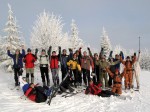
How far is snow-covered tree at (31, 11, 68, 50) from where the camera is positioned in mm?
30531

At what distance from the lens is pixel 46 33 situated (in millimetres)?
30953

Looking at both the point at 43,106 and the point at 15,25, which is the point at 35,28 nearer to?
the point at 15,25

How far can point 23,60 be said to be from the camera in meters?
14.8

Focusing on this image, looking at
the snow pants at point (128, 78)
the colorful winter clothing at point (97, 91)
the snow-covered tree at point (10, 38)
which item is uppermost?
the snow-covered tree at point (10, 38)

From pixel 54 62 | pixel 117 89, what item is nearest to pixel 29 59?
pixel 54 62

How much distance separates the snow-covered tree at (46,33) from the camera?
100ft

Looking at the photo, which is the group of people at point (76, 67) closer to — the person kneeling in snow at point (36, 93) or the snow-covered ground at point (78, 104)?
the snow-covered ground at point (78, 104)

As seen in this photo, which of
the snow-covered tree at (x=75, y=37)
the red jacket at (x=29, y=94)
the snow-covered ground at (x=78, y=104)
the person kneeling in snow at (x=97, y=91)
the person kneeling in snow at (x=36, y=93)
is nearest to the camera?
the snow-covered ground at (x=78, y=104)

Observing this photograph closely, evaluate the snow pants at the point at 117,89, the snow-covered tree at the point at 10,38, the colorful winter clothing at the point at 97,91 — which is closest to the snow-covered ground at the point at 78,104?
the colorful winter clothing at the point at 97,91

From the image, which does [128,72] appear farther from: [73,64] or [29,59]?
[29,59]

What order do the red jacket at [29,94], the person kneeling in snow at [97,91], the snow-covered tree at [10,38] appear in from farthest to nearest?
the snow-covered tree at [10,38] < the person kneeling in snow at [97,91] < the red jacket at [29,94]

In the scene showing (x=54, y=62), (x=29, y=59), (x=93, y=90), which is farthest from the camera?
(x=54, y=62)

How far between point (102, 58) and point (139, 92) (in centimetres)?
312

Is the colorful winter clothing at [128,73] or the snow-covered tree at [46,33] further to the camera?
the snow-covered tree at [46,33]
